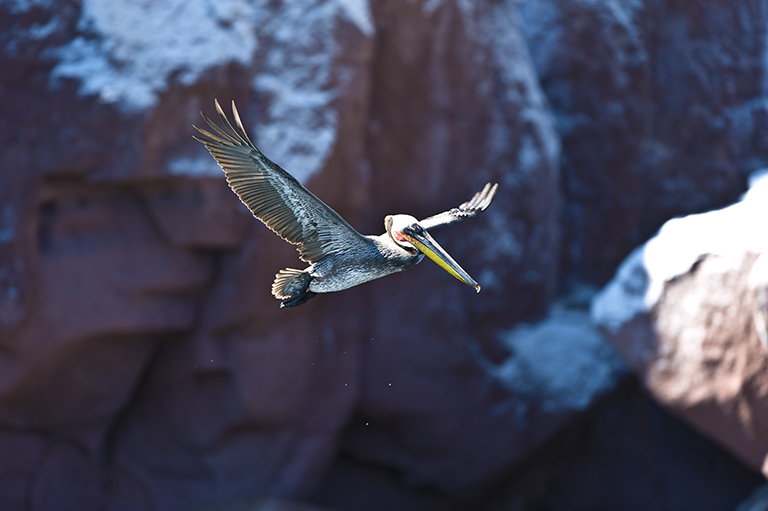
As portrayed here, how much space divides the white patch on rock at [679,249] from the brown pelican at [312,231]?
1.63m

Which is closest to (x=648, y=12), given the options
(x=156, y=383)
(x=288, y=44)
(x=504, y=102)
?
(x=504, y=102)

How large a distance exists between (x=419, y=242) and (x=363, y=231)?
90.6 inches

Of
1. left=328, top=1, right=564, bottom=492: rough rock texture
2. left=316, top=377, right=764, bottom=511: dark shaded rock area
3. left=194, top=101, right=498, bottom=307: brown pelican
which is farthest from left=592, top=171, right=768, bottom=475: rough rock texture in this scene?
left=316, top=377, right=764, bottom=511: dark shaded rock area

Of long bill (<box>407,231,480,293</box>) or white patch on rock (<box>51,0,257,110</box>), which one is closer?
long bill (<box>407,231,480,293</box>)

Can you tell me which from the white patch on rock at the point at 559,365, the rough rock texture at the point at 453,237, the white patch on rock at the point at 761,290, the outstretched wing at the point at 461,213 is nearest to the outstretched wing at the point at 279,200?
the outstretched wing at the point at 461,213

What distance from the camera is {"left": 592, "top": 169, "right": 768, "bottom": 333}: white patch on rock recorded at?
110 inches

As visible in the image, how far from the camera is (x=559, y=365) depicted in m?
4.63

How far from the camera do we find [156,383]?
3.92 metres

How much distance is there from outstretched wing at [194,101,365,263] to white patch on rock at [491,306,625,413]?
2.84 m

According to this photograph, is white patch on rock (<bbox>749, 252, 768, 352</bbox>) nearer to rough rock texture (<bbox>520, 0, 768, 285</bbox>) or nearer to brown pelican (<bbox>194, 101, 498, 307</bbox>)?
brown pelican (<bbox>194, 101, 498, 307</bbox>)

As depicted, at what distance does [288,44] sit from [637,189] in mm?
3094

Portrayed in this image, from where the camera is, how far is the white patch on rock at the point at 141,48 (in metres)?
3.17

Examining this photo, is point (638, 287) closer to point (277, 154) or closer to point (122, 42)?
point (277, 154)

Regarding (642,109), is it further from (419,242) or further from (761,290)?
(419,242)
